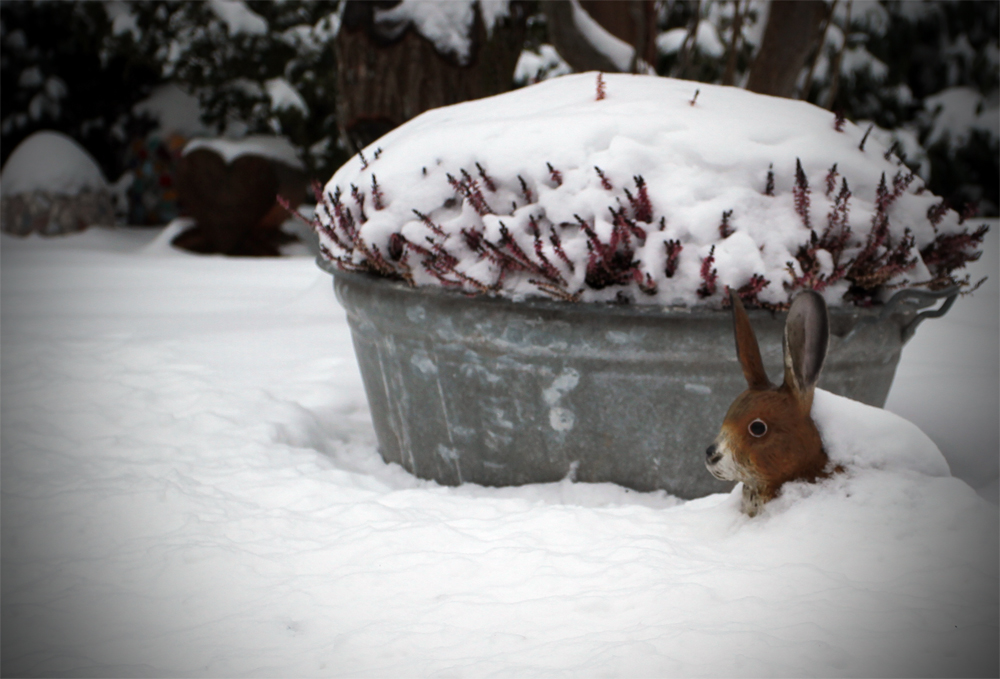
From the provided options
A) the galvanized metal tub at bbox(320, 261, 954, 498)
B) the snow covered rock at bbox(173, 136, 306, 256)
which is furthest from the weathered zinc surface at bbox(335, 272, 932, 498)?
the snow covered rock at bbox(173, 136, 306, 256)

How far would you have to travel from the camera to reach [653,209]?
2.02 metres

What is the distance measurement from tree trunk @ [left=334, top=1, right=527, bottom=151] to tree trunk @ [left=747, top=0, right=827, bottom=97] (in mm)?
1272

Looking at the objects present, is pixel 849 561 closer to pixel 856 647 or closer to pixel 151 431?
pixel 856 647

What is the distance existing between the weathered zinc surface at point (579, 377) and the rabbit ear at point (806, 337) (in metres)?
0.33

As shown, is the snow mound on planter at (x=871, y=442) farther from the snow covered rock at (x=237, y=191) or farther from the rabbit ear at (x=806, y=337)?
the snow covered rock at (x=237, y=191)

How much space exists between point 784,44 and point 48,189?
7.68 m

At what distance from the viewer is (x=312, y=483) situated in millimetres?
2385

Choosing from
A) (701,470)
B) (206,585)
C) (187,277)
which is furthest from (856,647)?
(187,277)

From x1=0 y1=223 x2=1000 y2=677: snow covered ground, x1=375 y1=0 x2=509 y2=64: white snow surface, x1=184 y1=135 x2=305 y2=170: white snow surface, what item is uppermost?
x1=375 y1=0 x2=509 y2=64: white snow surface

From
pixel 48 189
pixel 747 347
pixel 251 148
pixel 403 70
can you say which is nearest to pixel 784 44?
pixel 403 70

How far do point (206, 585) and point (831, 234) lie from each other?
1583 mm

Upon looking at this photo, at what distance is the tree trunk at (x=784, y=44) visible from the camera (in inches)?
152

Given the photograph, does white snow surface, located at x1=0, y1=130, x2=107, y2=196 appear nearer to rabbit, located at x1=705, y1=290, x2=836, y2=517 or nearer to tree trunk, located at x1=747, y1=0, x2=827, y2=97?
tree trunk, located at x1=747, y1=0, x2=827, y2=97

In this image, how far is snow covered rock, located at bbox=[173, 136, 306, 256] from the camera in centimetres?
802
